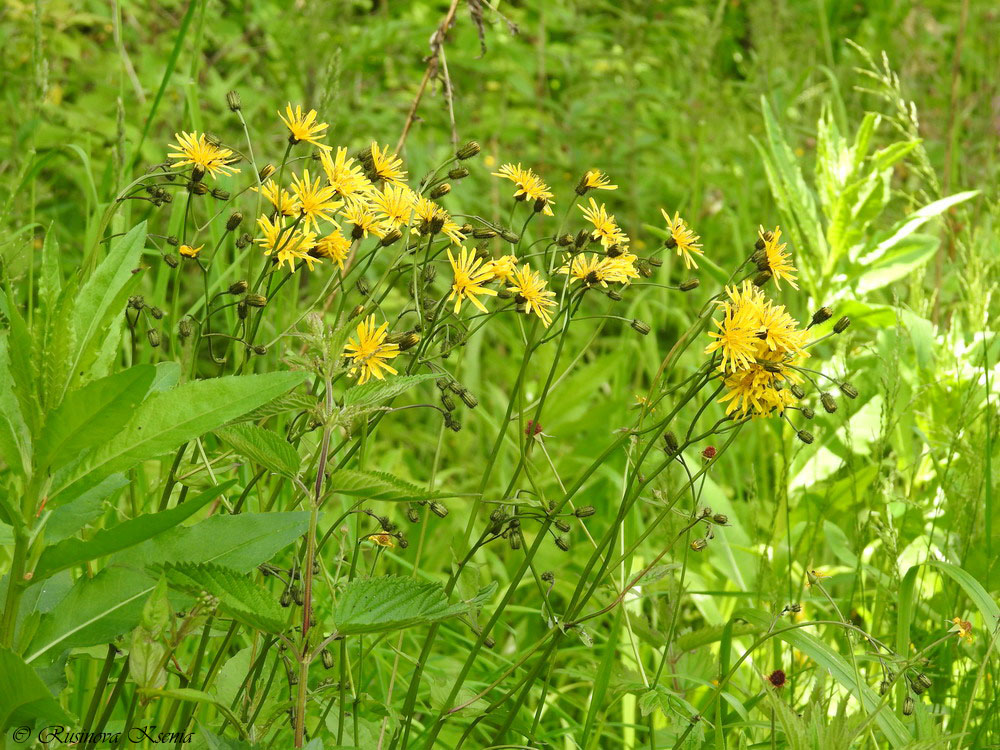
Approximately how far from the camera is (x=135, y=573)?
40.2 inches

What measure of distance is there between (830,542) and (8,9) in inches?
126

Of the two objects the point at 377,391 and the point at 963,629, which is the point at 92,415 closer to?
the point at 377,391

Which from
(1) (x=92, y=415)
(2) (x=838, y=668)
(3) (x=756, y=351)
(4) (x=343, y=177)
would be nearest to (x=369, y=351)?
(4) (x=343, y=177)

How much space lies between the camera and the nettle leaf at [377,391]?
3.16 ft

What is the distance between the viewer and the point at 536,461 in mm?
2844

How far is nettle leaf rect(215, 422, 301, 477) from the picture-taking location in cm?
94

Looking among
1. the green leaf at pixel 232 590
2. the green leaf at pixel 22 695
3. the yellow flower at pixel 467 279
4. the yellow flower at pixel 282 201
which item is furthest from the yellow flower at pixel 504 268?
the green leaf at pixel 22 695

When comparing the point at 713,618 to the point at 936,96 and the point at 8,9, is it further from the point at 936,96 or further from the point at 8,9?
the point at 936,96

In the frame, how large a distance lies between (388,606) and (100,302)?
0.41 m

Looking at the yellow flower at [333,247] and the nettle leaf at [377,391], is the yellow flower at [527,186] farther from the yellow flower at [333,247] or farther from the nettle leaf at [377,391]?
the nettle leaf at [377,391]

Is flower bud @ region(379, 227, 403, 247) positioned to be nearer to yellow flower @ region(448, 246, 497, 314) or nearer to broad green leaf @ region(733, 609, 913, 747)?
yellow flower @ region(448, 246, 497, 314)

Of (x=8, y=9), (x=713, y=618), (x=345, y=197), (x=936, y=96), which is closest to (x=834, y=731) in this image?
(x=345, y=197)

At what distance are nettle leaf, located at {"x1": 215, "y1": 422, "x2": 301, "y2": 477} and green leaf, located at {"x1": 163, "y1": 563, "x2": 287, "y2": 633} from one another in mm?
102

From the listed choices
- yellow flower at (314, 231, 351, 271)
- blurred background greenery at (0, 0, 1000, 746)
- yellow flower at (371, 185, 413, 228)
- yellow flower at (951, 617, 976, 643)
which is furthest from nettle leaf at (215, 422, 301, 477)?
yellow flower at (951, 617, 976, 643)
